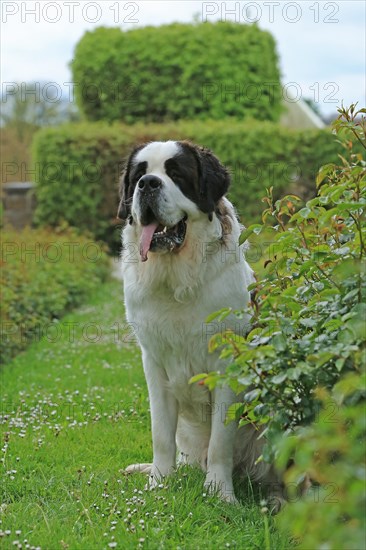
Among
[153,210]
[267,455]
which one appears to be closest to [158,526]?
[267,455]

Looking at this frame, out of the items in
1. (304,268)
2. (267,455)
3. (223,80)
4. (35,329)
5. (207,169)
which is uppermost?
(223,80)

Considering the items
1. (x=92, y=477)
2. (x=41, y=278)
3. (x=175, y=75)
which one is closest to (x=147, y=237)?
(x=92, y=477)

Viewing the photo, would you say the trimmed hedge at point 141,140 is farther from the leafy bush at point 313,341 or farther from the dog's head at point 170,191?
the leafy bush at point 313,341

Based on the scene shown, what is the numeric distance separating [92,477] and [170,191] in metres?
1.45

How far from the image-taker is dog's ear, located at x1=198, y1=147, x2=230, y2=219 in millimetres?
4023

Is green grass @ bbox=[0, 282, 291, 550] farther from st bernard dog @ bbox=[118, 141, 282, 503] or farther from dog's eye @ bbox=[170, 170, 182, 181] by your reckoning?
dog's eye @ bbox=[170, 170, 182, 181]

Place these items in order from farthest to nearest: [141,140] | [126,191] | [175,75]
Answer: [175,75], [141,140], [126,191]

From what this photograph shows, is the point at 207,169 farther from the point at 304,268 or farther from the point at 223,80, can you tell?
the point at 223,80

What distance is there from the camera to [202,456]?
4371 mm

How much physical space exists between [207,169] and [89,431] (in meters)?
1.84

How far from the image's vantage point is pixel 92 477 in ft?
13.2

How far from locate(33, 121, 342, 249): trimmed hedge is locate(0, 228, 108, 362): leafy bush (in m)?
0.53

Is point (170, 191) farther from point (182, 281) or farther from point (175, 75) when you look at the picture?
point (175, 75)

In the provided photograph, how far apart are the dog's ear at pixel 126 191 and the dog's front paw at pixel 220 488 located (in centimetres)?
138
